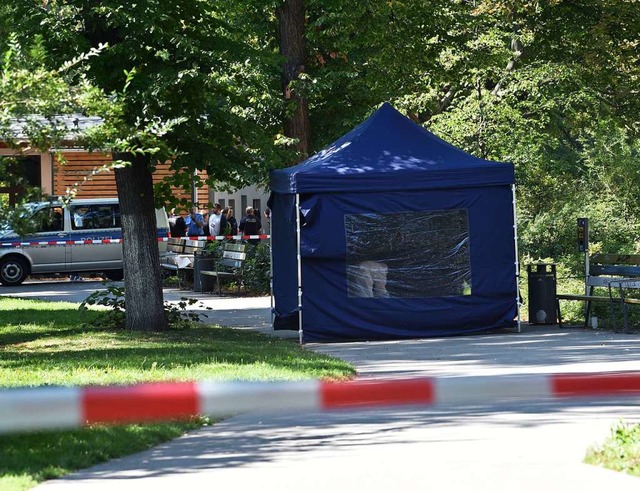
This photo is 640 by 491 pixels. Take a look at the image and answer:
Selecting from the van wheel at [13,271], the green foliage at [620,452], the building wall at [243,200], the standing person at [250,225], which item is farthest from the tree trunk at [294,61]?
the building wall at [243,200]

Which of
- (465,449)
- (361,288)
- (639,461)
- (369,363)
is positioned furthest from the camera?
(361,288)

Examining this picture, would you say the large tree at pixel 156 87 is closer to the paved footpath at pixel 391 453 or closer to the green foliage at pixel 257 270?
the paved footpath at pixel 391 453

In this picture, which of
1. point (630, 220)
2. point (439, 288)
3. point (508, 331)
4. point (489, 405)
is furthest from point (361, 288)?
point (630, 220)

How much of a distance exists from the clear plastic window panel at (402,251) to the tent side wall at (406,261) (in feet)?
0.04

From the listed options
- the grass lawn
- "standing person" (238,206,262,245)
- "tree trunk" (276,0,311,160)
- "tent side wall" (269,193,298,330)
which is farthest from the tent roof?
"standing person" (238,206,262,245)

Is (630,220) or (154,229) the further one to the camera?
(630,220)

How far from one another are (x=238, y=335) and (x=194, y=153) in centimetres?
247

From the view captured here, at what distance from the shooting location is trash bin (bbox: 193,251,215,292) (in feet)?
96.1

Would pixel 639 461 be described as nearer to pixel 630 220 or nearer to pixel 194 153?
pixel 194 153

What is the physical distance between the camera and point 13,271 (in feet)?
113

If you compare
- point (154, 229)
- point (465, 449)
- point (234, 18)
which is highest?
point (234, 18)

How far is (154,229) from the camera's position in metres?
18.5

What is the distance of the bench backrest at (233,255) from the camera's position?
28.2 meters

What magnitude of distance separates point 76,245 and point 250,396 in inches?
1095
